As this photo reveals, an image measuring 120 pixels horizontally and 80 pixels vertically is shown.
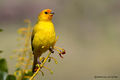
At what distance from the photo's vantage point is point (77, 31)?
989 cm

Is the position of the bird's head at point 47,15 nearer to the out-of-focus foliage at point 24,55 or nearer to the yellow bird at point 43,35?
the yellow bird at point 43,35

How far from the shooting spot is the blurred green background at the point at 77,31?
7422 mm

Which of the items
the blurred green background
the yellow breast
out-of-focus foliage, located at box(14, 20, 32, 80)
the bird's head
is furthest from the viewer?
the blurred green background

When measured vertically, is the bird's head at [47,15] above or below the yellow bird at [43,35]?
above

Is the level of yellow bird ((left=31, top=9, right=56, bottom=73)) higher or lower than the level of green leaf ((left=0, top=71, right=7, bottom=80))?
higher

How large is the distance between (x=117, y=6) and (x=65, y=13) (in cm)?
240

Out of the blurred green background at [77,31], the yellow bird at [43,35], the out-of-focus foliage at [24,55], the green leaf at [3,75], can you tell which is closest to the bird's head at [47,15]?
the yellow bird at [43,35]

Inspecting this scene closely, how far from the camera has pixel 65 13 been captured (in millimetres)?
11172

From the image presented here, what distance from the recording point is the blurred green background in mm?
7422

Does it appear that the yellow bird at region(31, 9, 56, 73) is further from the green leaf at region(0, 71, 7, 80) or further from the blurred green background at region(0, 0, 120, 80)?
the blurred green background at region(0, 0, 120, 80)

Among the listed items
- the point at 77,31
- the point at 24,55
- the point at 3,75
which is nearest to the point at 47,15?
the point at 24,55

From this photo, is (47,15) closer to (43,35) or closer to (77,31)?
(43,35)

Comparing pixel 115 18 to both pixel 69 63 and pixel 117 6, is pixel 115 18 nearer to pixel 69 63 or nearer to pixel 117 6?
pixel 117 6

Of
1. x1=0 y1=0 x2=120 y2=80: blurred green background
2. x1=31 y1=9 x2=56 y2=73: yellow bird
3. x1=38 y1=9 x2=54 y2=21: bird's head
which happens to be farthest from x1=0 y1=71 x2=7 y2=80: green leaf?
x1=0 y1=0 x2=120 y2=80: blurred green background
